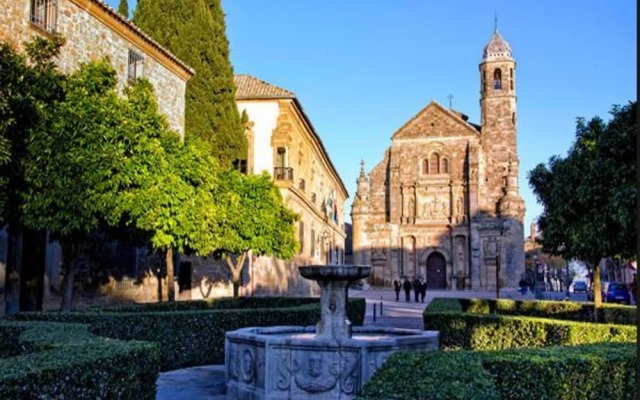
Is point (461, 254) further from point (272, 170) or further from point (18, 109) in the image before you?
point (18, 109)

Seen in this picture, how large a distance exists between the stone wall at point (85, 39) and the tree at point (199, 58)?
2.78m

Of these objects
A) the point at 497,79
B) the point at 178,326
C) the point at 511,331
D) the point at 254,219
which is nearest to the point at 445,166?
the point at 497,79

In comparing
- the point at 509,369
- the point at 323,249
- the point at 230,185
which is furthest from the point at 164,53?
the point at 323,249

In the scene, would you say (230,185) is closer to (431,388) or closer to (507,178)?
(431,388)

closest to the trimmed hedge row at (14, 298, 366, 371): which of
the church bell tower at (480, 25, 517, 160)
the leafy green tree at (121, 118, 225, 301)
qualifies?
the leafy green tree at (121, 118, 225, 301)

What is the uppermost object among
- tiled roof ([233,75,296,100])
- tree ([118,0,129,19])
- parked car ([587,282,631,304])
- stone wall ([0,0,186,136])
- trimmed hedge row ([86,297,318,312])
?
tree ([118,0,129,19])

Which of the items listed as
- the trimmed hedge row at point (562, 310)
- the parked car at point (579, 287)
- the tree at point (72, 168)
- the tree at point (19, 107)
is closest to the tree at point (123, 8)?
the tree at point (19, 107)

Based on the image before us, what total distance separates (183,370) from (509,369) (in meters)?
6.44

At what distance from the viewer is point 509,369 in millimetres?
5758

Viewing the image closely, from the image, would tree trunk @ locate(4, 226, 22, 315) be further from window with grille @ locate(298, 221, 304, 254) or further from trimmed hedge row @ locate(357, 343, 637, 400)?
window with grille @ locate(298, 221, 304, 254)

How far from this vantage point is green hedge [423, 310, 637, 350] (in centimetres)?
1076

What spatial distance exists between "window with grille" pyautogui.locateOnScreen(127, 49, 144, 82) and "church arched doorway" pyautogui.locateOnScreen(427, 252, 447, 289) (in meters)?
34.8

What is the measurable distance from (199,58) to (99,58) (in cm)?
722

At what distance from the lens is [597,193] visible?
12547 mm
